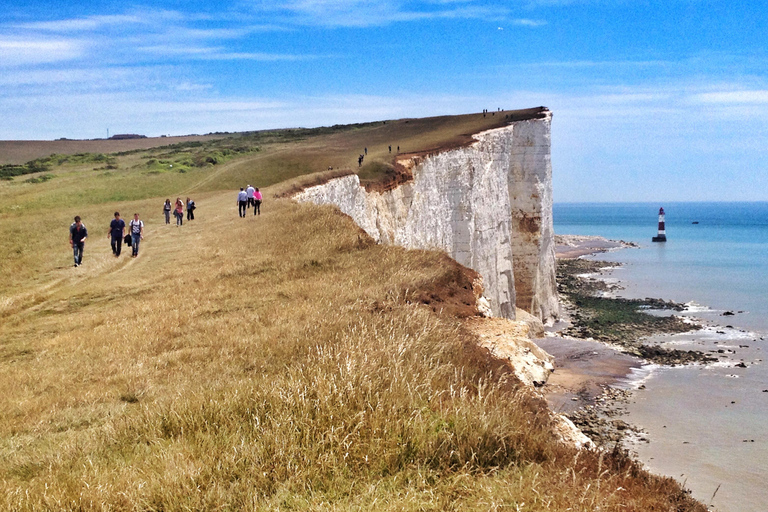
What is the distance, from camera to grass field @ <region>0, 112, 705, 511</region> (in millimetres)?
5129

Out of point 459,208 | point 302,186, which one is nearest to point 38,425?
point 302,186

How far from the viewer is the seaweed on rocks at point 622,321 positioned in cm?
3766

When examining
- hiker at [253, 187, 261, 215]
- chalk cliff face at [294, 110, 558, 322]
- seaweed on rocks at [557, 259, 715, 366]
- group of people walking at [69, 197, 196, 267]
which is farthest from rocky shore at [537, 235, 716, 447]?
group of people walking at [69, 197, 196, 267]

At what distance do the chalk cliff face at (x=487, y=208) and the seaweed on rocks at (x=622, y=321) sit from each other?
4001 mm

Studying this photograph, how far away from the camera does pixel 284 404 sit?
6.20 metres

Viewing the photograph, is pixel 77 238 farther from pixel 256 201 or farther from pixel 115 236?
pixel 256 201

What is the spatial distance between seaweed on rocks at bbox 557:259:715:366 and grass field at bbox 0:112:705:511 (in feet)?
89.4

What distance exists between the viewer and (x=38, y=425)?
704 cm

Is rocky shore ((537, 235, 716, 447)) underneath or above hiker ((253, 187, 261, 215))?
underneath

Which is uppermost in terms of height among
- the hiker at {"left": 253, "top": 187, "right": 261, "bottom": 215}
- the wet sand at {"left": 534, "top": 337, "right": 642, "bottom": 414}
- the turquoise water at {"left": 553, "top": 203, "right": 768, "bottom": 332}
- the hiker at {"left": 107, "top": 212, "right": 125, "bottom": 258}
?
the hiker at {"left": 253, "top": 187, "right": 261, "bottom": 215}

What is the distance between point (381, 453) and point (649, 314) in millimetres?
50413

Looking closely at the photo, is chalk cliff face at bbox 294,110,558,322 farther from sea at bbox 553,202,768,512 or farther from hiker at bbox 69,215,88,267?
hiker at bbox 69,215,88,267

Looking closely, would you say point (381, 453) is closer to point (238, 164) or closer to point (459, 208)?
point (459, 208)

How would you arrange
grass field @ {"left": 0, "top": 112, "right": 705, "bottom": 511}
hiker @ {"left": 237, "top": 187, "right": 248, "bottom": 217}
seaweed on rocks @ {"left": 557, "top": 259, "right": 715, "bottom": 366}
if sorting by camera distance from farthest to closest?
seaweed on rocks @ {"left": 557, "top": 259, "right": 715, "bottom": 366} → hiker @ {"left": 237, "top": 187, "right": 248, "bottom": 217} → grass field @ {"left": 0, "top": 112, "right": 705, "bottom": 511}
